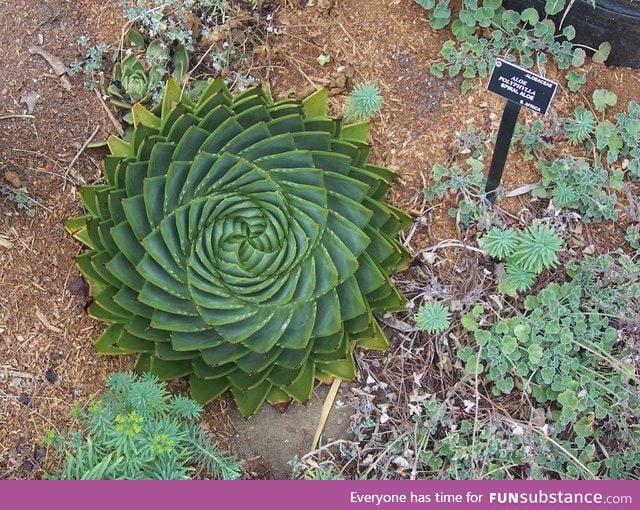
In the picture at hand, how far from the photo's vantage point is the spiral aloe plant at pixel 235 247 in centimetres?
208

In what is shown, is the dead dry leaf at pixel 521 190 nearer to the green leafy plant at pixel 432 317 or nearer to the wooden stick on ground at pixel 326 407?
the green leafy plant at pixel 432 317

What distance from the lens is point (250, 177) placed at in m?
2.14

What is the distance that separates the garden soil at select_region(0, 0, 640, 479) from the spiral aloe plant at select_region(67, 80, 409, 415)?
353mm

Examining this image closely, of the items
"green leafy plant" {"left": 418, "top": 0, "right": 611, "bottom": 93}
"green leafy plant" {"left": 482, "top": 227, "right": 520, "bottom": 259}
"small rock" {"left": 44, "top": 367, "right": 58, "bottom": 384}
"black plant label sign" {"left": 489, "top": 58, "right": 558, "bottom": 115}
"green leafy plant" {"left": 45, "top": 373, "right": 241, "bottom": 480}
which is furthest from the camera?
"green leafy plant" {"left": 418, "top": 0, "right": 611, "bottom": 93}

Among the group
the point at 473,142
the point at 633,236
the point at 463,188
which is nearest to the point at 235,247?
the point at 463,188

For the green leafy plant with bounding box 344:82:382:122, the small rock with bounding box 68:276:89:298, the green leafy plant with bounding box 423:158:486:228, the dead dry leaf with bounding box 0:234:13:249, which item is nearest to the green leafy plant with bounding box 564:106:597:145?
the green leafy plant with bounding box 423:158:486:228

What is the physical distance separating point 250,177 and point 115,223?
1.45 ft

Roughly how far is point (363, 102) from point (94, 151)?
3.54 ft

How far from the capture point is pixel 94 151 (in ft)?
9.00


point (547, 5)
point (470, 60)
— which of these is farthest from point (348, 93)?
point (547, 5)

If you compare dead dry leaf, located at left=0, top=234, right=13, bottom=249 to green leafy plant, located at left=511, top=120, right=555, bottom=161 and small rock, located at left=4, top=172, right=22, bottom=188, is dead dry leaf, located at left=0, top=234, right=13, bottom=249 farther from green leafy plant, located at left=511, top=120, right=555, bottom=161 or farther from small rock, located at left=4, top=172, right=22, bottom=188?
green leafy plant, located at left=511, top=120, right=555, bottom=161

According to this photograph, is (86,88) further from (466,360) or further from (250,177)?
(466,360)

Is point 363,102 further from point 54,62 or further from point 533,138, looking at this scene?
point 54,62

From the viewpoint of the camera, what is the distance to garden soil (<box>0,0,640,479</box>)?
2461 mm
